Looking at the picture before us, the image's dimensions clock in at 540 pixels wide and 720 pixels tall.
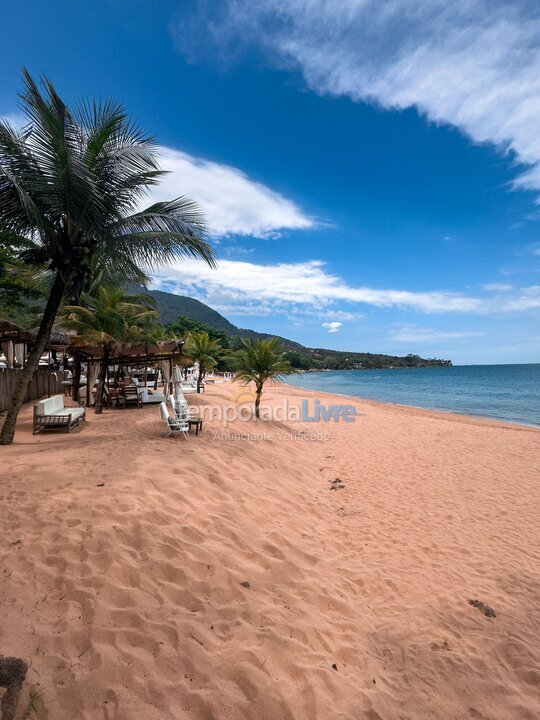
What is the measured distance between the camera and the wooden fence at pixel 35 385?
407 inches

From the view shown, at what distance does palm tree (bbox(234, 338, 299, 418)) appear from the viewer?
12242 millimetres

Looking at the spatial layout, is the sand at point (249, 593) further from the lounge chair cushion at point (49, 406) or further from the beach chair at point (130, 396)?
the beach chair at point (130, 396)

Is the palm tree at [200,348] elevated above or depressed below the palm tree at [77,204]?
below

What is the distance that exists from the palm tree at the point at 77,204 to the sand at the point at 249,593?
351cm

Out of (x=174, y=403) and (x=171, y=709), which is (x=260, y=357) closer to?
(x=174, y=403)

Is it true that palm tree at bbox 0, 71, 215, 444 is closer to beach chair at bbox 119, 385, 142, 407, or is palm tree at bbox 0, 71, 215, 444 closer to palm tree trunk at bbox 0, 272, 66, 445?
palm tree trunk at bbox 0, 272, 66, 445

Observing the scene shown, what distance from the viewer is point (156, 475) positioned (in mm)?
5172

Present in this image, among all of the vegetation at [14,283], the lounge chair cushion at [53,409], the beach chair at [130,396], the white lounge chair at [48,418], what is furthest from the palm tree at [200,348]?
the white lounge chair at [48,418]

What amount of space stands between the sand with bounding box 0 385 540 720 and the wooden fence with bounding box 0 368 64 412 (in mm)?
4782

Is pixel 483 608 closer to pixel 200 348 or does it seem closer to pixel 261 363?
pixel 261 363

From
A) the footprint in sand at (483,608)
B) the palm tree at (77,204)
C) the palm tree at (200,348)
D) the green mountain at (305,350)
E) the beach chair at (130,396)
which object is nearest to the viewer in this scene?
the footprint in sand at (483,608)

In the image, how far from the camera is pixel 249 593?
10.9 ft

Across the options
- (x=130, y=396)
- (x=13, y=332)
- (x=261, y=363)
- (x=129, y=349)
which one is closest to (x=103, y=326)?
(x=129, y=349)

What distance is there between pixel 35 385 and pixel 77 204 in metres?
9.75
